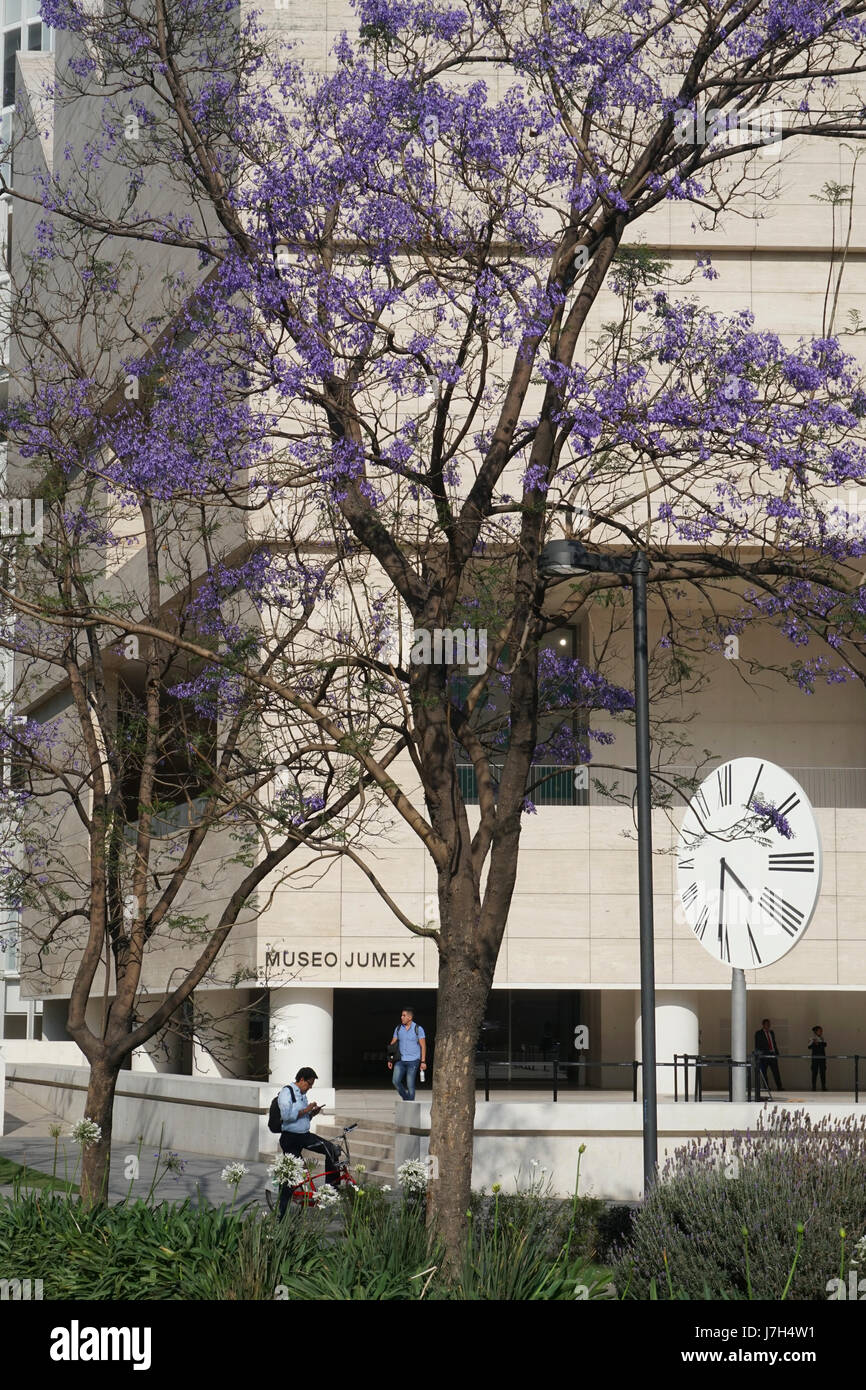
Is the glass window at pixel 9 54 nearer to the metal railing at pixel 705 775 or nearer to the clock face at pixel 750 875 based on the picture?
the metal railing at pixel 705 775

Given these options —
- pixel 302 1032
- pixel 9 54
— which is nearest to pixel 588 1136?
pixel 302 1032

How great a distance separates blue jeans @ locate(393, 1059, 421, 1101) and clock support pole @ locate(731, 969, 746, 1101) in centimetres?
494

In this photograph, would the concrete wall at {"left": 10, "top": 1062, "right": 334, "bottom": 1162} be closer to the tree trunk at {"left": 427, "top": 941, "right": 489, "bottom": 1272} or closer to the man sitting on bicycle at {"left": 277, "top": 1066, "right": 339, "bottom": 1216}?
the man sitting on bicycle at {"left": 277, "top": 1066, "right": 339, "bottom": 1216}

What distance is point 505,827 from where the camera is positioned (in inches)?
477

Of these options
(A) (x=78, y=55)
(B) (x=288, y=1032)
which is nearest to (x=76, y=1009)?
(B) (x=288, y=1032)

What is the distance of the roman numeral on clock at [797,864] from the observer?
21.2 metres

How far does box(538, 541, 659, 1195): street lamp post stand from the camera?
12258 mm

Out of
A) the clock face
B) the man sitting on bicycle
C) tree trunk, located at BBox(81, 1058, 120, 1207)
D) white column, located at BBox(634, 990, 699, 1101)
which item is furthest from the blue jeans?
tree trunk, located at BBox(81, 1058, 120, 1207)

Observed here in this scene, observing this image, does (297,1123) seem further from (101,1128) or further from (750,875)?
(750,875)

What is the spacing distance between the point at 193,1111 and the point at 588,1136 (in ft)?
31.2

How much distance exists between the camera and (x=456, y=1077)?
11484 mm

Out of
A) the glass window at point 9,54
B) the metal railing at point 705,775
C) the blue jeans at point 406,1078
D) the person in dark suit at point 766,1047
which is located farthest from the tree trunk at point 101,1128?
the glass window at point 9,54
